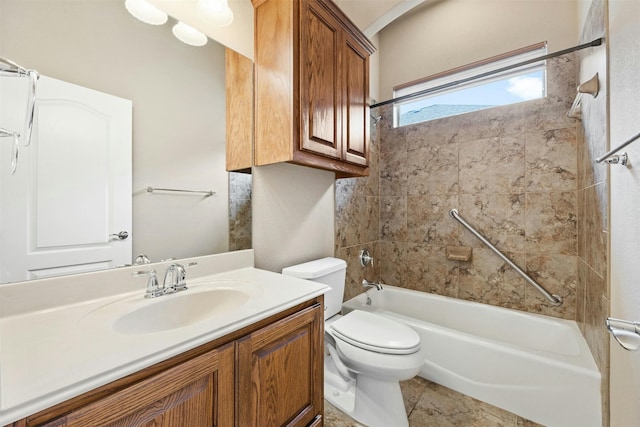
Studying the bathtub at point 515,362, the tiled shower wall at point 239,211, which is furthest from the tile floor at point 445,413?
the tiled shower wall at point 239,211

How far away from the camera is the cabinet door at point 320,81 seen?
4.19 feet

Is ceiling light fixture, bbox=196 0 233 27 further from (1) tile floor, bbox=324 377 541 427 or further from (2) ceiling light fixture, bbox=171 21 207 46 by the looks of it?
(1) tile floor, bbox=324 377 541 427

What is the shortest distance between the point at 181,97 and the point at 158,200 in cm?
48

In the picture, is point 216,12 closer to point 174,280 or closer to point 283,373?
point 174,280

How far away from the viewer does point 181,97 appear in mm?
1154

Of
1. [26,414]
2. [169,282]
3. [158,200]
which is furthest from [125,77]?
[26,414]

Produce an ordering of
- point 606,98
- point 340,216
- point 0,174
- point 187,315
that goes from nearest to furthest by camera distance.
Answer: point 0,174
point 187,315
point 606,98
point 340,216

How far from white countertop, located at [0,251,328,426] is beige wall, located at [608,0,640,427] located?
3.40 feet

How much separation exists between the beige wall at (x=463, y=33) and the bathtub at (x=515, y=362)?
205 centimetres

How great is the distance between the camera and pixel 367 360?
128 cm

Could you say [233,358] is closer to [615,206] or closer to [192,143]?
[192,143]

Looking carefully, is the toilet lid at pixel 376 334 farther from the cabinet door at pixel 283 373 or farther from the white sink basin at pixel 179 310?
the white sink basin at pixel 179 310

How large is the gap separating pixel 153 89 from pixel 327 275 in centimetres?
128

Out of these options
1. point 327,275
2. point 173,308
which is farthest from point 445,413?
point 173,308
